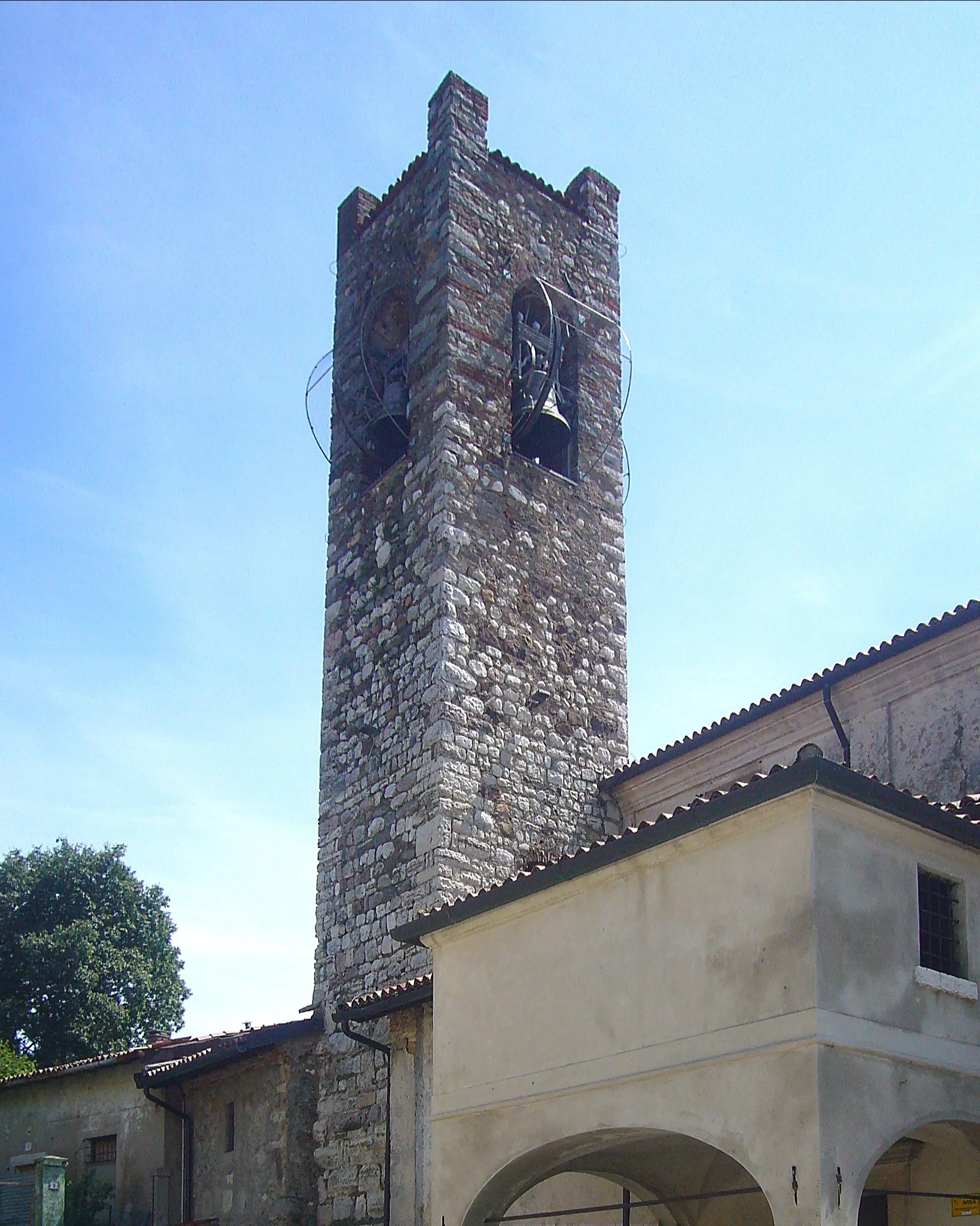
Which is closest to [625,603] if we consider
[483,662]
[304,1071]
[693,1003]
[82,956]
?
[483,662]

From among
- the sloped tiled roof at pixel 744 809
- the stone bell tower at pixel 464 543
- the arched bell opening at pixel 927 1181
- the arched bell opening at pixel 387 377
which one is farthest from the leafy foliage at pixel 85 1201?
the arched bell opening at pixel 927 1181

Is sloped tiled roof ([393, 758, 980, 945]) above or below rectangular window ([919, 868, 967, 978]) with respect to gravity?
above

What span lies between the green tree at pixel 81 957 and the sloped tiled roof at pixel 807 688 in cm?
1550

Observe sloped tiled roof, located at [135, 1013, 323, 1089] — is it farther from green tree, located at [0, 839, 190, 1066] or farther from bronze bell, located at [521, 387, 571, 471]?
green tree, located at [0, 839, 190, 1066]

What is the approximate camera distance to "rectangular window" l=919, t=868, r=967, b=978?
8.66 metres

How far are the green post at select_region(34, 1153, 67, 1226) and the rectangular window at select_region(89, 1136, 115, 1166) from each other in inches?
110

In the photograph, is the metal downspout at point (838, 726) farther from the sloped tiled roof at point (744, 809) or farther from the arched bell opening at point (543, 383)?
the arched bell opening at point (543, 383)

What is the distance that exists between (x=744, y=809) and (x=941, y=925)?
5.07 feet

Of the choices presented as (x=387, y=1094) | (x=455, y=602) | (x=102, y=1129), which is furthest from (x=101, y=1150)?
(x=455, y=602)

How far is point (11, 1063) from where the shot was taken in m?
23.5

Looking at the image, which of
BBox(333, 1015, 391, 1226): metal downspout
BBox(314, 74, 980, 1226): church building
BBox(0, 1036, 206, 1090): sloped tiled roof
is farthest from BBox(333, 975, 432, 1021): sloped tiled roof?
BBox(0, 1036, 206, 1090): sloped tiled roof

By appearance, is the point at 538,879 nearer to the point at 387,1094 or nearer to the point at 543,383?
the point at 387,1094

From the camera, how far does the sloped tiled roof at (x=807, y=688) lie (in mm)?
12555

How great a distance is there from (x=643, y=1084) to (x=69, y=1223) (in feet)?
33.7
